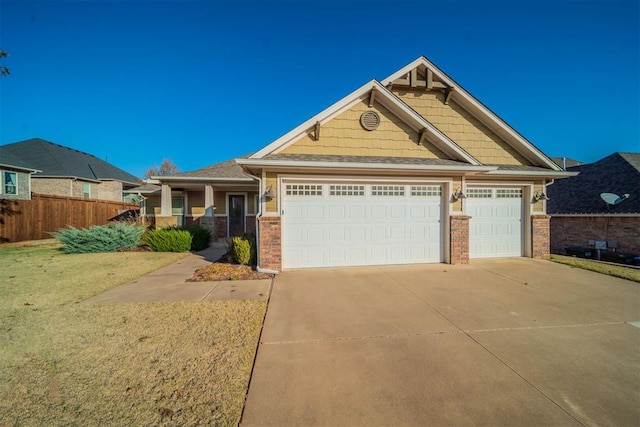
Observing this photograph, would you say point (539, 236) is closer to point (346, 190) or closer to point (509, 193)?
point (509, 193)

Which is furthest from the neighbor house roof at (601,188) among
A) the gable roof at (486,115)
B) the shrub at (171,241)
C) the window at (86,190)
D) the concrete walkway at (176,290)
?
the window at (86,190)

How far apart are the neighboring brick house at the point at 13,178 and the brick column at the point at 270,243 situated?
1844cm

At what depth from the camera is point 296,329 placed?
12.6ft

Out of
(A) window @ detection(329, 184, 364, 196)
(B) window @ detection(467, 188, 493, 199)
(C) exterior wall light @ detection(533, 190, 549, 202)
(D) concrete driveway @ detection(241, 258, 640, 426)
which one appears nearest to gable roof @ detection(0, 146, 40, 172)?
(A) window @ detection(329, 184, 364, 196)

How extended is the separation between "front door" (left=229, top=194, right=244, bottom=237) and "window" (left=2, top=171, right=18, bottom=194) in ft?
45.2

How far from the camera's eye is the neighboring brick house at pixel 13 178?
50.9 ft

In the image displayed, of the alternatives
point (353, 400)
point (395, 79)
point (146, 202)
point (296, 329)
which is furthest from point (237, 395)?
point (146, 202)

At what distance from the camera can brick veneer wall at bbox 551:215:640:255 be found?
10.6 metres

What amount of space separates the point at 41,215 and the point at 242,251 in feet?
43.3

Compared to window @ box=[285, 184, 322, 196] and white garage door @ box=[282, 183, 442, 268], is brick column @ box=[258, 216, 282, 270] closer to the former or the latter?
white garage door @ box=[282, 183, 442, 268]

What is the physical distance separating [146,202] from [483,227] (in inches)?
748

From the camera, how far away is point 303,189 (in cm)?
753

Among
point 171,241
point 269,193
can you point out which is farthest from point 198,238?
point 269,193

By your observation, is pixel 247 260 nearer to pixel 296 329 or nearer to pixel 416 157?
pixel 296 329
